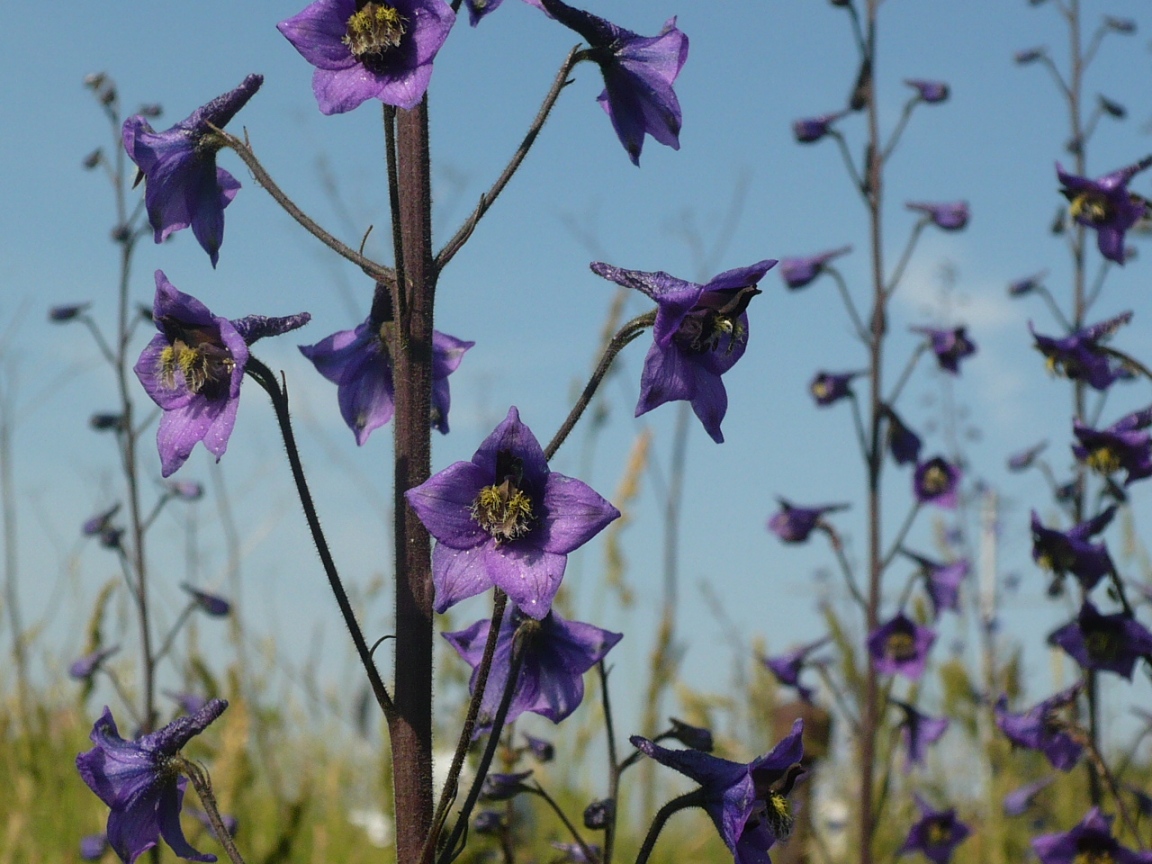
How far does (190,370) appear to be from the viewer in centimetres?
187

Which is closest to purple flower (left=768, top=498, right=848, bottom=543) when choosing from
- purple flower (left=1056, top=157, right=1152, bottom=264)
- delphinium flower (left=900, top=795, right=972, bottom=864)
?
delphinium flower (left=900, top=795, right=972, bottom=864)

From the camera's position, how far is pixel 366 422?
88.4 inches

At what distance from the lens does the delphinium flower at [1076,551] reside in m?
3.44

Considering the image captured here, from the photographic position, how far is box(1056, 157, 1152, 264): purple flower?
3662mm

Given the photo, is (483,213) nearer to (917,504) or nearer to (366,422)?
(366,422)

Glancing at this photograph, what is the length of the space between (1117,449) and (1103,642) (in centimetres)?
54

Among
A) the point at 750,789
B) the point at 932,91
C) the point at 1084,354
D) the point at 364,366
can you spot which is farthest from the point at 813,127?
the point at 750,789

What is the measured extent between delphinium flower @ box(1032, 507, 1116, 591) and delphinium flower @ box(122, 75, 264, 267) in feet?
7.76

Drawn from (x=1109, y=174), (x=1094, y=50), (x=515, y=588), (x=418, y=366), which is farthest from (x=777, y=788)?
(x=1094, y=50)

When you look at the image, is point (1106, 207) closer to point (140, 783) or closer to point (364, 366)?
point (364, 366)

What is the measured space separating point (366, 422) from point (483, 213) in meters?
0.51

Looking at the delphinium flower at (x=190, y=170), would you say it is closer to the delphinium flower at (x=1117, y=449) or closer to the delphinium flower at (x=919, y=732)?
the delphinium flower at (x=1117, y=449)

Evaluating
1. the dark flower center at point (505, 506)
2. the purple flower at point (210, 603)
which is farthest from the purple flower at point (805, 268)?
the dark flower center at point (505, 506)

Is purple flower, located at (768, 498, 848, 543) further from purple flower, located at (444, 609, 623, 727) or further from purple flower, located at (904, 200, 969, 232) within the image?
purple flower, located at (444, 609, 623, 727)
